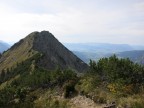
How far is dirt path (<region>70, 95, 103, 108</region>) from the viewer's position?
42544 millimetres

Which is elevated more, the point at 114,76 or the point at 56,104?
the point at 114,76

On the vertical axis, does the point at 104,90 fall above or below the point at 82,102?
above

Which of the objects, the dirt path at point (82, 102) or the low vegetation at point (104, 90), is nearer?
the low vegetation at point (104, 90)

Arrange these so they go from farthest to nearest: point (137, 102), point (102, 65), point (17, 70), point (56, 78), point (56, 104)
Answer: point (17, 70) → point (56, 78) → point (102, 65) → point (56, 104) → point (137, 102)

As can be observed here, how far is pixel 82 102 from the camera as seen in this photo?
45344mm

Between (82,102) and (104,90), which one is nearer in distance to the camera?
(82,102)

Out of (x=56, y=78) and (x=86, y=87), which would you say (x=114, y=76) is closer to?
(x=86, y=87)

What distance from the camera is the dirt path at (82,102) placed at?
42.5m

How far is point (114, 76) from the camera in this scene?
161 ft

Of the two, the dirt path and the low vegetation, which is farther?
the dirt path

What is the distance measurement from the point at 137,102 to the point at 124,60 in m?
17.3

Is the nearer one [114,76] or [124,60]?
[114,76]

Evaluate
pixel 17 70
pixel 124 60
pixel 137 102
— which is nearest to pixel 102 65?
pixel 124 60

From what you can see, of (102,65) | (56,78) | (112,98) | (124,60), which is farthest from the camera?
(56,78)
